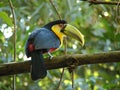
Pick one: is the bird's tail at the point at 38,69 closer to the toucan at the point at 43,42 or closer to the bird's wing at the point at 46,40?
the toucan at the point at 43,42

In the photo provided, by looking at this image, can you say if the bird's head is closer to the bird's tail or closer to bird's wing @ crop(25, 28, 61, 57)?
bird's wing @ crop(25, 28, 61, 57)

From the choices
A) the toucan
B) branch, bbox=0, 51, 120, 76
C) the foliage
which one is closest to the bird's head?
the toucan

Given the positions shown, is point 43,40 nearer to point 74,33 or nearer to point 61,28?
point 74,33

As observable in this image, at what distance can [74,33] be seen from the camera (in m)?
2.47

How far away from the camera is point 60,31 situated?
268cm

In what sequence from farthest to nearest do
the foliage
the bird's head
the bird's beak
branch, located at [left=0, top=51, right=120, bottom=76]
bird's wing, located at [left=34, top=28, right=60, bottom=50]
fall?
the foliage
the bird's head
the bird's beak
bird's wing, located at [left=34, top=28, right=60, bottom=50]
branch, located at [left=0, top=51, right=120, bottom=76]

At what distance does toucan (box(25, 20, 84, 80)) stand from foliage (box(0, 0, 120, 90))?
1.45 ft

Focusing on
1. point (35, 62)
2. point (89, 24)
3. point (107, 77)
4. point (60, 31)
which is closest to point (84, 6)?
point (89, 24)

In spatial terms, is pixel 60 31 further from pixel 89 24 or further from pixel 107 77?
pixel 89 24

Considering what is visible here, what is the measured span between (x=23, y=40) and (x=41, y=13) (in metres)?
0.41

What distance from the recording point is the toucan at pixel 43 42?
2088 mm

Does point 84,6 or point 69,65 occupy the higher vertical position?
point 84,6

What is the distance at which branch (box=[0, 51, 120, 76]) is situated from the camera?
1.92 metres

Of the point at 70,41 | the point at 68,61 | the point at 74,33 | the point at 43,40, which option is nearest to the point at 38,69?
the point at 68,61
